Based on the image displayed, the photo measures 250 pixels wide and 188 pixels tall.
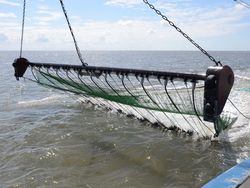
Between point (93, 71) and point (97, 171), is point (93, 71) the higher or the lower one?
the higher one

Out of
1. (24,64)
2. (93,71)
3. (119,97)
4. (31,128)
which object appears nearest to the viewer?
(93,71)

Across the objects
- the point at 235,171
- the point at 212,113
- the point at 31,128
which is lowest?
the point at 31,128

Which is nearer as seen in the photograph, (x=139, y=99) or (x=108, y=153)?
(x=139, y=99)

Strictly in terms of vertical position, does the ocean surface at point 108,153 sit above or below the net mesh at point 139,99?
below

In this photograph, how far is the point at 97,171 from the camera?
8.88 meters

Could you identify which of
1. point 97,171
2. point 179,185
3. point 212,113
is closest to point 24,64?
point 97,171

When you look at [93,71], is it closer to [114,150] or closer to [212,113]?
[114,150]

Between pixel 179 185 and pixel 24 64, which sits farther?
pixel 24 64

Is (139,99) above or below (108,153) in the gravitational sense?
above

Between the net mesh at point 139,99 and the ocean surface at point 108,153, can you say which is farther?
the net mesh at point 139,99

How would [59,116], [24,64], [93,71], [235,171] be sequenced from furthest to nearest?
[59,116]
[24,64]
[93,71]
[235,171]

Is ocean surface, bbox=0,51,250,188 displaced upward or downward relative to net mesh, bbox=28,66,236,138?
downward

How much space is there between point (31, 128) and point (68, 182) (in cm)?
620

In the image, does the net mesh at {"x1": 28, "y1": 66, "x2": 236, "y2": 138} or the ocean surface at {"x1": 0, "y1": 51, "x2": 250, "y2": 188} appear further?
the net mesh at {"x1": 28, "y1": 66, "x2": 236, "y2": 138}
